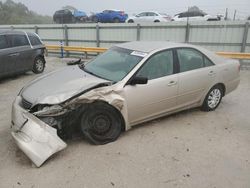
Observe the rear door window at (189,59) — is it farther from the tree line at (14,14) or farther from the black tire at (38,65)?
the tree line at (14,14)

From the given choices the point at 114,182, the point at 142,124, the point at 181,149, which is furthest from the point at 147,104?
the point at 114,182

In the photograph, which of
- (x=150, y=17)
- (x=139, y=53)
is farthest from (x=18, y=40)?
(x=150, y=17)

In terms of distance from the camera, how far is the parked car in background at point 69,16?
26.2 metres

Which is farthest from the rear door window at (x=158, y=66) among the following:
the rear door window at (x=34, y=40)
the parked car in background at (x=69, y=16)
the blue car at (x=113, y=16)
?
the parked car in background at (x=69, y=16)

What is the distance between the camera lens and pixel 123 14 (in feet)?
71.6

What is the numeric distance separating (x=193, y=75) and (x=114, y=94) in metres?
1.80

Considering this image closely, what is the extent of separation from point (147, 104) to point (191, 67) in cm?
129

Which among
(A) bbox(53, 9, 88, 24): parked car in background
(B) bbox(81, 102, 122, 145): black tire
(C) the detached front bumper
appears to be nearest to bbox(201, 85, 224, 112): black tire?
(B) bbox(81, 102, 122, 145): black tire

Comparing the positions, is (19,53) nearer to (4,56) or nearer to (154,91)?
(4,56)

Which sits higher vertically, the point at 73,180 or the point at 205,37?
the point at 205,37

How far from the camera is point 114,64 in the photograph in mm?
4445

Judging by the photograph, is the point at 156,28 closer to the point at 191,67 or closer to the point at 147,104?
the point at 191,67

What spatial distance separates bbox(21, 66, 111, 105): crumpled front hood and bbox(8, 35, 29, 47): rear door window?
179 inches

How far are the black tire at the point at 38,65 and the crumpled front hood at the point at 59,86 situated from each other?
505cm
